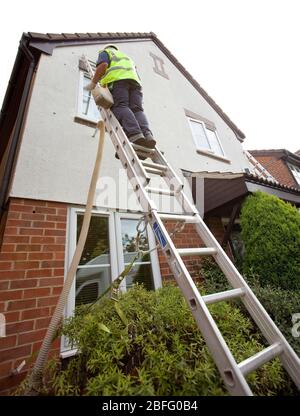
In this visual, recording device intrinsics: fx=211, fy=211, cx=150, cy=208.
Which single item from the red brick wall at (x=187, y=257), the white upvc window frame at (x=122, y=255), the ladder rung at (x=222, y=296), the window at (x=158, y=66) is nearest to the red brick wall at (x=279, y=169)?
the window at (x=158, y=66)

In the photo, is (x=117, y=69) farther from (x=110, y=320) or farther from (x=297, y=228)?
(x=297, y=228)

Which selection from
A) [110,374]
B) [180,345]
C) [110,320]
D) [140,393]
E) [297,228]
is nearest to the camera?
[140,393]

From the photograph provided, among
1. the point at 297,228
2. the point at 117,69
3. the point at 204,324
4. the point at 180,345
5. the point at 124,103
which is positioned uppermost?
the point at 117,69

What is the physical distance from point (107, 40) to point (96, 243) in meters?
5.33

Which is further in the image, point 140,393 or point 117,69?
point 117,69

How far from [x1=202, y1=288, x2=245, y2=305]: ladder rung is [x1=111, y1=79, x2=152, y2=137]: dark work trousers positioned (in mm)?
1961

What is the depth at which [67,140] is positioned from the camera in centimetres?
351

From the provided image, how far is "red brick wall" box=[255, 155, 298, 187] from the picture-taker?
1220cm

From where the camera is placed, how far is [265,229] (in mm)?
3709

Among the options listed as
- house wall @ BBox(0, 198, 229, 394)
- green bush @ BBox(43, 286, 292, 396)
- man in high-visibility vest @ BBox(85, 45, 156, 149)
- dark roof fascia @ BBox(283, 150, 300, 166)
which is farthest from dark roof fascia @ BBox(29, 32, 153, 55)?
dark roof fascia @ BBox(283, 150, 300, 166)

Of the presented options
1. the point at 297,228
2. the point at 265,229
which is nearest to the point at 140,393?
the point at 265,229

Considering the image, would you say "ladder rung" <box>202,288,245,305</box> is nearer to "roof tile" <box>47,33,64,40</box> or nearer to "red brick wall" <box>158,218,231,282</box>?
"red brick wall" <box>158,218,231,282</box>

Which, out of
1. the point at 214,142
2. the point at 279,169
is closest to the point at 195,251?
the point at 214,142

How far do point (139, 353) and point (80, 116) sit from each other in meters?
3.69
